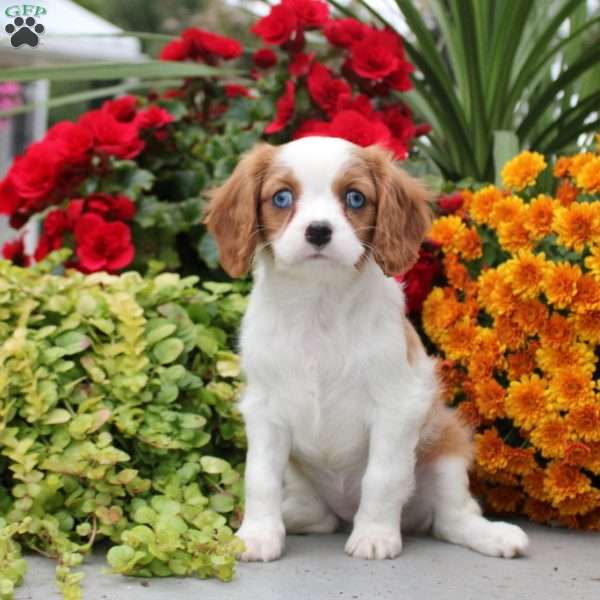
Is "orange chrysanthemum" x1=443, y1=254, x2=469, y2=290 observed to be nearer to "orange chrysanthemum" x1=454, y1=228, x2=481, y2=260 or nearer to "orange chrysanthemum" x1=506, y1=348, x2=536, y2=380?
Result: "orange chrysanthemum" x1=454, y1=228, x2=481, y2=260

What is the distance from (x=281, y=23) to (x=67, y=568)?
248 centimetres

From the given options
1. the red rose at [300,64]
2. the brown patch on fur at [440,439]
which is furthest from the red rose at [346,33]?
the brown patch on fur at [440,439]

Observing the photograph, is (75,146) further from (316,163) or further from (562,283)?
(562,283)

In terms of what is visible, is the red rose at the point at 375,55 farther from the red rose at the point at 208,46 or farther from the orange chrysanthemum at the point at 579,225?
the orange chrysanthemum at the point at 579,225

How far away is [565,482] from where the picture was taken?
124 inches

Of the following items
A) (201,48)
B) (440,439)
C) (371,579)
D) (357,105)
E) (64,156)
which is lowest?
(371,579)

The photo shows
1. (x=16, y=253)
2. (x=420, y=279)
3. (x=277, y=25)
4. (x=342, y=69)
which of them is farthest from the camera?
(x=16, y=253)

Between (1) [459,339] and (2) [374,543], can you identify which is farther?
(1) [459,339]

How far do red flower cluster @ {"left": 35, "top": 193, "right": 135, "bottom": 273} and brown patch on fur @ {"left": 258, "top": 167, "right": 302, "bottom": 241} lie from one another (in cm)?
126

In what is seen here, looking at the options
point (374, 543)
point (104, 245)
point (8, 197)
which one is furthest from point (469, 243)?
point (8, 197)

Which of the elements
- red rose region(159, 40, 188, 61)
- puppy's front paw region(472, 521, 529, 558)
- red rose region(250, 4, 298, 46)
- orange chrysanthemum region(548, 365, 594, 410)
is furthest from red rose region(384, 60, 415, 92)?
puppy's front paw region(472, 521, 529, 558)

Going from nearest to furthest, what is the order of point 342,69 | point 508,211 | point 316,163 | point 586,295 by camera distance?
point 316,163 < point 586,295 < point 508,211 < point 342,69

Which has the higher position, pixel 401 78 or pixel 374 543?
pixel 401 78

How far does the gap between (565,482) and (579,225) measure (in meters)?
0.77
